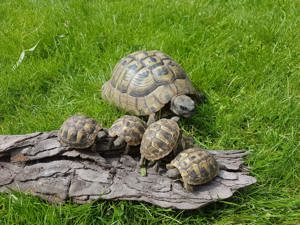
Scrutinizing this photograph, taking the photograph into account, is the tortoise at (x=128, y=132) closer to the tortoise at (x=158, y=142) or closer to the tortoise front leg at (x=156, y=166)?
the tortoise at (x=158, y=142)

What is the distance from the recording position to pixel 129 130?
3578 millimetres

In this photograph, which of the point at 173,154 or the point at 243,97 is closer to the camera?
the point at 173,154

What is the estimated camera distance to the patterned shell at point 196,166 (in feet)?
10.4

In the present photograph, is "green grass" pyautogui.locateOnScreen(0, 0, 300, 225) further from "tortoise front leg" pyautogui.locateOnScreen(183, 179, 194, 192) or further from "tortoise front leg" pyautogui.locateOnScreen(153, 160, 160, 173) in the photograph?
"tortoise front leg" pyautogui.locateOnScreen(153, 160, 160, 173)

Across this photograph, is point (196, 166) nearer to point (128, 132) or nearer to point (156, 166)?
point (156, 166)

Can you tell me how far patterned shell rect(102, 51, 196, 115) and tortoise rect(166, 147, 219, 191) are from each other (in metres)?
0.96

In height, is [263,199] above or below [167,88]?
below

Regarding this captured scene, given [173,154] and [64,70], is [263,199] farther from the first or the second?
[64,70]

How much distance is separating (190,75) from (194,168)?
→ 5.92 ft

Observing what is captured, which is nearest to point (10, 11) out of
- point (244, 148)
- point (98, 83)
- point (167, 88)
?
point (98, 83)

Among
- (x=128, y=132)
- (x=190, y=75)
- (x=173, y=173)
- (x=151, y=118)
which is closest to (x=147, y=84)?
(x=151, y=118)

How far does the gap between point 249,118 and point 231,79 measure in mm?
738

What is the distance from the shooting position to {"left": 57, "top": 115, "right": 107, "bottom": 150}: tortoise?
3.42 m

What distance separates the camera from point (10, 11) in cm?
661
